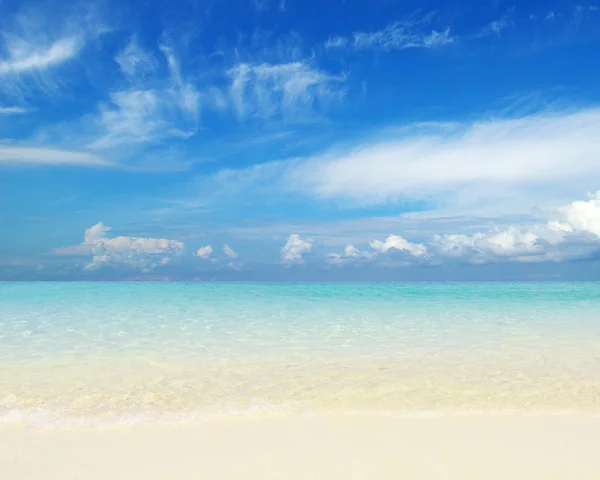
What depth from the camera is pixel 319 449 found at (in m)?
4.64

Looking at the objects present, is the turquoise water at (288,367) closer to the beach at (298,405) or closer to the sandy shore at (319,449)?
the beach at (298,405)

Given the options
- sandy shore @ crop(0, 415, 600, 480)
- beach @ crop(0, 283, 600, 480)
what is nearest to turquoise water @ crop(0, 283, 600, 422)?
beach @ crop(0, 283, 600, 480)

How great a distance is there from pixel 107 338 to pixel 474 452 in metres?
9.35

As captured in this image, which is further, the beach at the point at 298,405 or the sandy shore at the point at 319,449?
the beach at the point at 298,405

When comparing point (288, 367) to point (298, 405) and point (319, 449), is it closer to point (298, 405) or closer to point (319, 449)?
point (298, 405)

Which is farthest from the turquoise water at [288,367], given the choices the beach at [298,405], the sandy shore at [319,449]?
the sandy shore at [319,449]

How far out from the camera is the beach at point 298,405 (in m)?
4.33

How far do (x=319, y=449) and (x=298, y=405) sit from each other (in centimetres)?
146

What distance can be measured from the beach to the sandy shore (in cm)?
2

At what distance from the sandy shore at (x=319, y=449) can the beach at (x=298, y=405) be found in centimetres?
2

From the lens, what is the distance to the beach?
4.33m

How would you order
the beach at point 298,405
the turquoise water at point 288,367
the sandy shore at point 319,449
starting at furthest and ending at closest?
the turquoise water at point 288,367 → the beach at point 298,405 → the sandy shore at point 319,449

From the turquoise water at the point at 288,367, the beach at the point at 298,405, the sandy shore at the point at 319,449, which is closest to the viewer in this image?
the sandy shore at the point at 319,449

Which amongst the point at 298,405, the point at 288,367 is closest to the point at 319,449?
the point at 298,405
